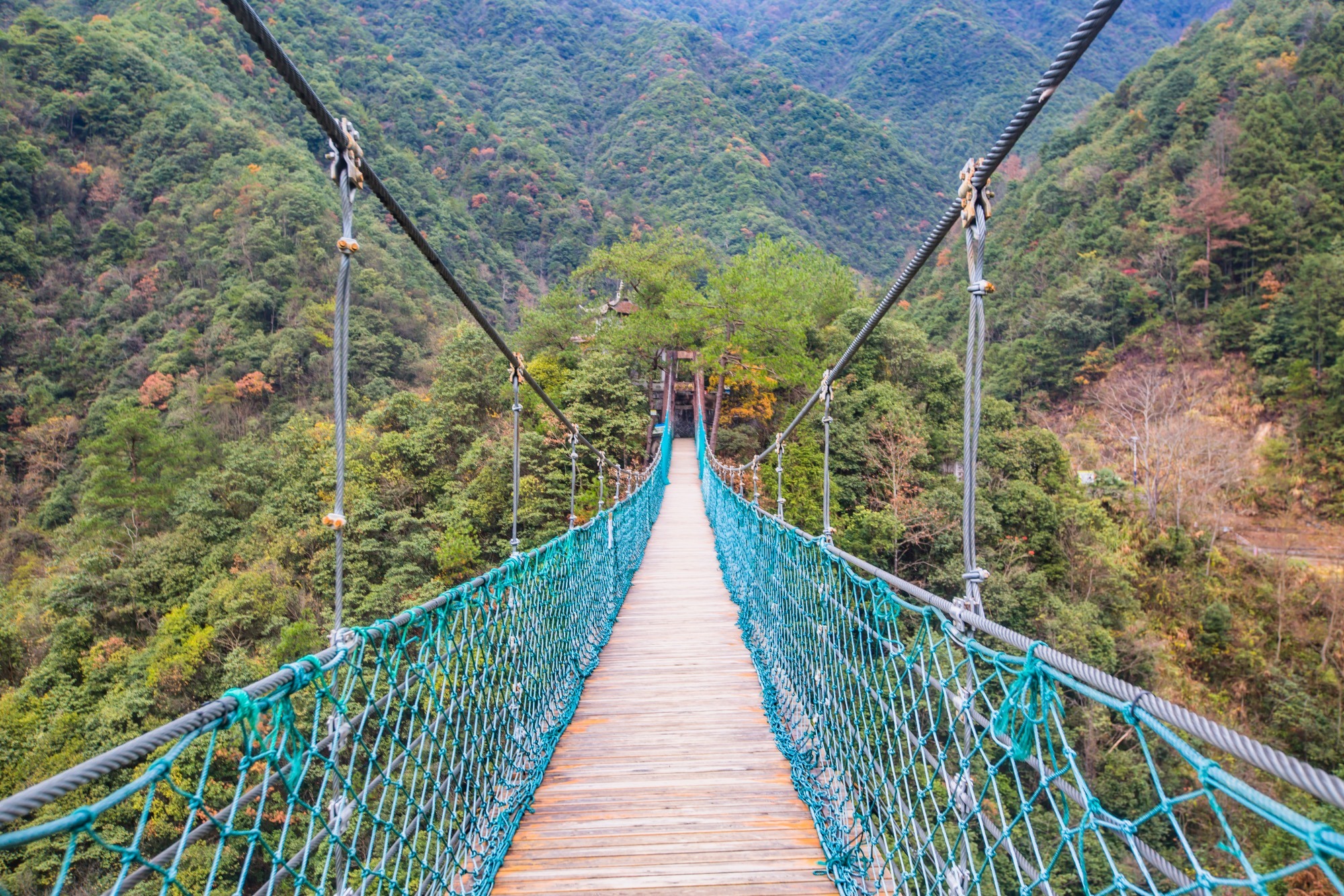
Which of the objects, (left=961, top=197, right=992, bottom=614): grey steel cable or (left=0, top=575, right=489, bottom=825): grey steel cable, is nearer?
(left=0, top=575, right=489, bottom=825): grey steel cable

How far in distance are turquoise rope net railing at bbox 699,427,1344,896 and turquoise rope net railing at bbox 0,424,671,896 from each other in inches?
32.5

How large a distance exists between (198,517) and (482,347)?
6682 millimetres

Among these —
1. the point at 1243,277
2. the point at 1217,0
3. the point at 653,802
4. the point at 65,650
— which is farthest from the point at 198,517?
the point at 1217,0

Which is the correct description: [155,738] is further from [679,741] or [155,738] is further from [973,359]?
[679,741]

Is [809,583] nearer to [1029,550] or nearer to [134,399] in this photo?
[1029,550]

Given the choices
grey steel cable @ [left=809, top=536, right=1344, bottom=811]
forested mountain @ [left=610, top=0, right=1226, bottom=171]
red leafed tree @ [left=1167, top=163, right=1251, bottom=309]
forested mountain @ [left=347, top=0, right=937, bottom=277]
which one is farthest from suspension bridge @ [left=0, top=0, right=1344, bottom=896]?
forested mountain @ [left=610, top=0, right=1226, bottom=171]

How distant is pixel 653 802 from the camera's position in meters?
1.80

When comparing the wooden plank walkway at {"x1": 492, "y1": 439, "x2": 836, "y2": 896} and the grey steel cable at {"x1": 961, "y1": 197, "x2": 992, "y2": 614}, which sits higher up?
the grey steel cable at {"x1": 961, "y1": 197, "x2": 992, "y2": 614}

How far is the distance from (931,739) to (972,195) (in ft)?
4.56

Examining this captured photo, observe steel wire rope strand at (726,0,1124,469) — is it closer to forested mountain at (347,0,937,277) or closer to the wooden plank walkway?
the wooden plank walkway

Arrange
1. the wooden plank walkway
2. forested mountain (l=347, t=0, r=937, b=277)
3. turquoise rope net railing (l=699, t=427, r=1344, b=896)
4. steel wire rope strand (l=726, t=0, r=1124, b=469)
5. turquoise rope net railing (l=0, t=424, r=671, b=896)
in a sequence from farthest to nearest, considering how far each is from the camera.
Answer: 1. forested mountain (l=347, t=0, r=937, b=277)
2. the wooden plank walkway
3. steel wire rope strand (l=726, t=0, r=1124, b=469)
4. turquoise rope net railing (l=0, t=424, r=671, b=896)
5. turquoise rope net railing (l=699, t=427, r=1344, b=896)

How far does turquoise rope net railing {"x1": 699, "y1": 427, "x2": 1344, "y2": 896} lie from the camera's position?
2.02ft

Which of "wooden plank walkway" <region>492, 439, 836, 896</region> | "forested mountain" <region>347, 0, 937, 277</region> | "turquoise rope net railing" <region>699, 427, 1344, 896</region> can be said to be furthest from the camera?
"forested mountain" <region>347, 0, 937, 277</region>

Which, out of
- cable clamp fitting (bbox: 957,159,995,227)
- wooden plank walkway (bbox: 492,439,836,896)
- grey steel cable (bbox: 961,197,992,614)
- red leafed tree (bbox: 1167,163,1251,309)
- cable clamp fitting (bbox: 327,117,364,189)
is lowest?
wooden plank walkway (bbox: 492,439,836,896)
